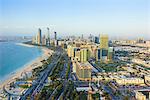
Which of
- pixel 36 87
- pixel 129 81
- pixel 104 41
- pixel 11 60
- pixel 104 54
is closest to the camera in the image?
pixel 36 87

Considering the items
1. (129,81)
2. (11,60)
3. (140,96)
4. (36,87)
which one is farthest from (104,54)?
(140,96)

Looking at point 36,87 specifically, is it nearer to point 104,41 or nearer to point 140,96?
point 140,96

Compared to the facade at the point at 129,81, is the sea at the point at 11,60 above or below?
above

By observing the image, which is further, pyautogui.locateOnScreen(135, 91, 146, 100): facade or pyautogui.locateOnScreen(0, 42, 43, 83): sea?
pyautogui.locateOnScreen(0, 42, 43, 83): sea

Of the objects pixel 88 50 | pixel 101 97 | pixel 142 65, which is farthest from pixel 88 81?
pixel 88 50

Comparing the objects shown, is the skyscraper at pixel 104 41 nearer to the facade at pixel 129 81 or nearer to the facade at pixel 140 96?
the facade at pixel 129 81

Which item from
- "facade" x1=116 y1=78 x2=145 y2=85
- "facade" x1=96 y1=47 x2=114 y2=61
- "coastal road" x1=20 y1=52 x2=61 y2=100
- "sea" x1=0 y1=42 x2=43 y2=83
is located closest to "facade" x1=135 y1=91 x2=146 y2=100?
"facade" x1=116 y1=78 x2=145 y2=85

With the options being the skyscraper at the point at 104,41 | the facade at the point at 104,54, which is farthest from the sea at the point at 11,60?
the skyscraper at the point at 104,41

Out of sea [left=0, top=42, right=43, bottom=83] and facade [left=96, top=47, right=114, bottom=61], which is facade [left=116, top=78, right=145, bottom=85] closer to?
sea [left=0, top=42, right=43, bottom=83]

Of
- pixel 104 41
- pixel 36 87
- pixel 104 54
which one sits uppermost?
pixel 104 41

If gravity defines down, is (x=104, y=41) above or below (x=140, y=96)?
above

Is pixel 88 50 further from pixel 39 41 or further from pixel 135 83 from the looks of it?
pixel 39 41
